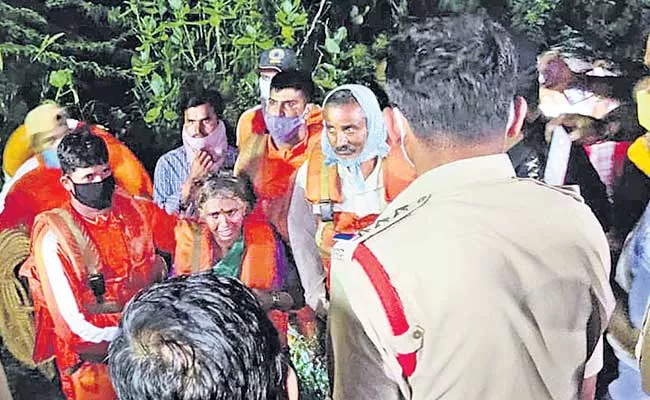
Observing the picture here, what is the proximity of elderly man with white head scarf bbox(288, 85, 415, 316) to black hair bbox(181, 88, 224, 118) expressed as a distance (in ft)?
0.51

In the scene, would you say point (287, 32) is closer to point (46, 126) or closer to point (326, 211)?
point (326, 211)

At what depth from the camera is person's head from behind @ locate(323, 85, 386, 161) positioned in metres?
1.37

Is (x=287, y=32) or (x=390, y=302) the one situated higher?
(x=287, y=32)

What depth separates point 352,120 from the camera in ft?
4.54

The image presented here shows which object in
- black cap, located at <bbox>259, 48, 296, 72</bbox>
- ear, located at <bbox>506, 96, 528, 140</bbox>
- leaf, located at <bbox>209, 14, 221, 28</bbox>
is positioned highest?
leaf, located at <bbox>209, 14, 221, 28</bbox>

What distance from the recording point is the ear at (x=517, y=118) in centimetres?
134

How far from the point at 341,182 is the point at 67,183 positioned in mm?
424

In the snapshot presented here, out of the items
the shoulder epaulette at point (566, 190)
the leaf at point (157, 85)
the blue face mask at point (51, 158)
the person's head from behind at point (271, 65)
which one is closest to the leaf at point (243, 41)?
the person's head from behind at point (271, 65)

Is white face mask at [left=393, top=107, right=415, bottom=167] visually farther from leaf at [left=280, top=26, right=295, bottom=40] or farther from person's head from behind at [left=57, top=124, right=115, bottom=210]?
person's head from behind at [left=57, top=124, right=115, bottom=210]

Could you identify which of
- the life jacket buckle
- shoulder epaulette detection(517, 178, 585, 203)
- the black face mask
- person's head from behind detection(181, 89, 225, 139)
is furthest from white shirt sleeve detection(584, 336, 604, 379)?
the black face mask

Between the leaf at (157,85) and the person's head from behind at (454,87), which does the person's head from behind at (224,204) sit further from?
the person's head from behind at (454,87)

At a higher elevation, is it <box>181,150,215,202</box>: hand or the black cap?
the black cap

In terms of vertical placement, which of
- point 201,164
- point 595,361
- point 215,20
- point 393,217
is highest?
point 215,20

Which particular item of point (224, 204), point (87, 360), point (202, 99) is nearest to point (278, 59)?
point (202, 99)
